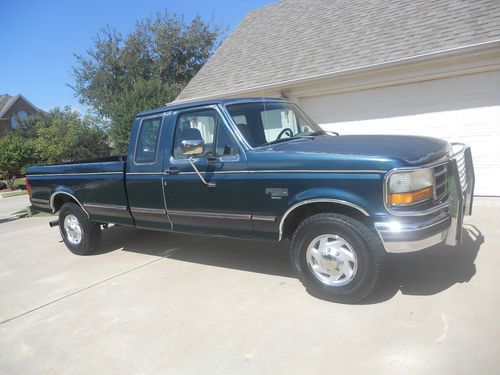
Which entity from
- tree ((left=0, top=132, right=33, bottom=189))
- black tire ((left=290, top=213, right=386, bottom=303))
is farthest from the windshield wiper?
tree ((left=0, top=132, right=33, bottom=189))

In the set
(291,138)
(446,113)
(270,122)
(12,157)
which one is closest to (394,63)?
(446,113)

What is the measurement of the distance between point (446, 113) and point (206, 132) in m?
5.43

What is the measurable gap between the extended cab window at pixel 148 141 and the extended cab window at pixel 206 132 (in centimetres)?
35

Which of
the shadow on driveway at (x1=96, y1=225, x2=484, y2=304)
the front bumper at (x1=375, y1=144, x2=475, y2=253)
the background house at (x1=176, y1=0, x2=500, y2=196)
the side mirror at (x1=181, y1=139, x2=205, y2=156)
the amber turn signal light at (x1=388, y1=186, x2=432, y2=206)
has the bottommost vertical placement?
the shadow on driveway at (x1=96, y1=225, x2=484, y2=304)

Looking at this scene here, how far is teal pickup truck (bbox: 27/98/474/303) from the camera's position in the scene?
3.40m

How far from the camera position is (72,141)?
798 inches

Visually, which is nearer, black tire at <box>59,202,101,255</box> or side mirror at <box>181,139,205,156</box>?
side mirror at <box>181,139,205,156</box>

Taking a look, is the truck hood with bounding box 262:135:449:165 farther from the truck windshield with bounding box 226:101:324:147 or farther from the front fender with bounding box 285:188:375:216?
the front fender with bounding box 285:188:375:216

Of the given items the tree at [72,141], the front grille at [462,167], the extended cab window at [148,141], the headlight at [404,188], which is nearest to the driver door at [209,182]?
the extended cab window at [148,141]

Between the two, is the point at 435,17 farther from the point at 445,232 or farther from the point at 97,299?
the point at 97,299

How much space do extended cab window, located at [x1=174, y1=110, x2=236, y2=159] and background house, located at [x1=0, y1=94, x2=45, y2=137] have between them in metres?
42.5

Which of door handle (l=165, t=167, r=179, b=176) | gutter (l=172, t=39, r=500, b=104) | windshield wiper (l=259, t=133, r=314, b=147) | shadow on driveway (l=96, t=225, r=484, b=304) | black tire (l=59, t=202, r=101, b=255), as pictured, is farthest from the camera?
gutter (l=172, t=39, r=500, b=104)

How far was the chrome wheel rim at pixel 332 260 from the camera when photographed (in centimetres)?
364

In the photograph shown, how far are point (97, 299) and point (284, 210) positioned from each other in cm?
234
